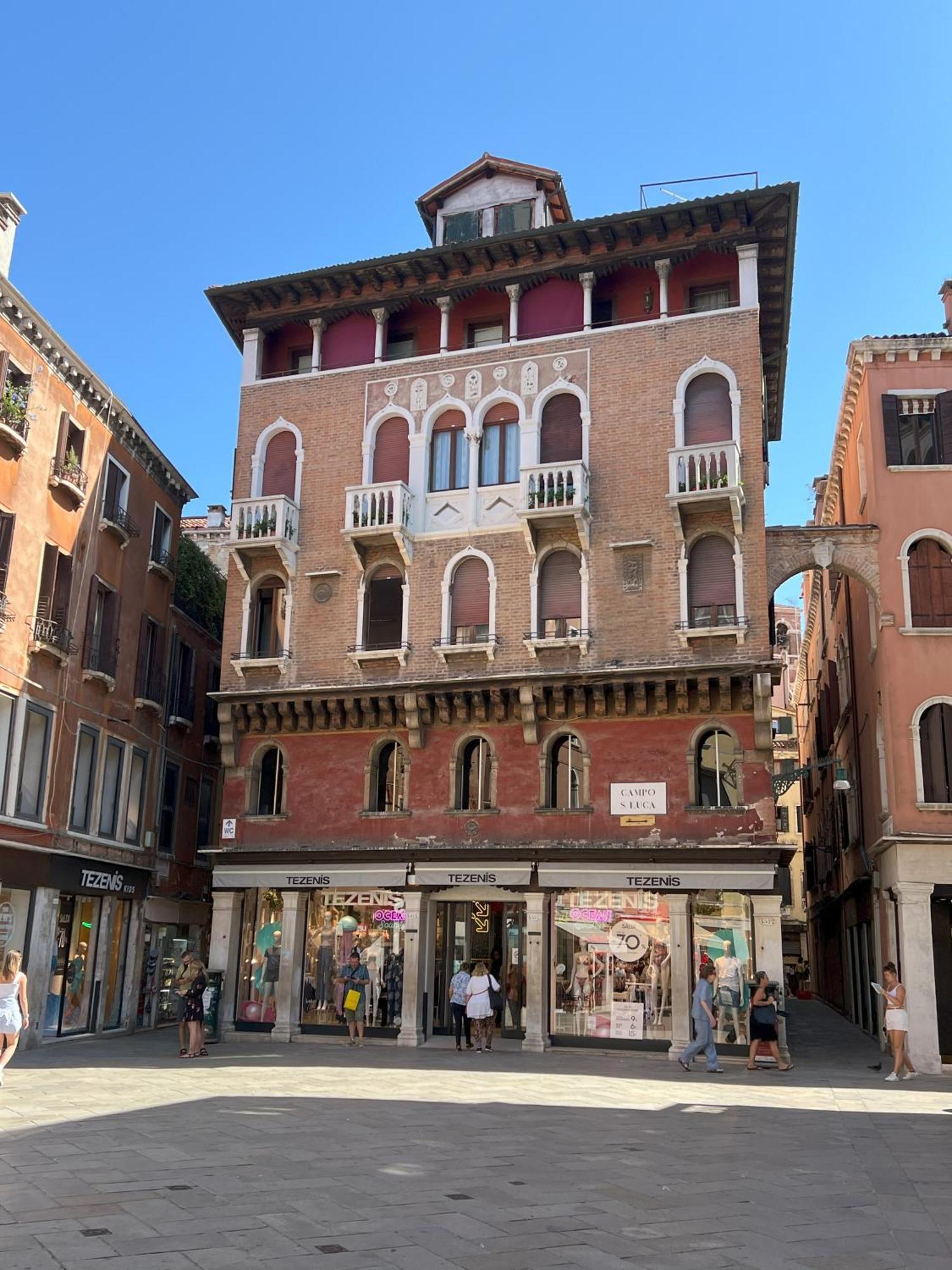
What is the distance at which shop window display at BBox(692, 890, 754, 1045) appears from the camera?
2219cm

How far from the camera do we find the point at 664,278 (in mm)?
26172

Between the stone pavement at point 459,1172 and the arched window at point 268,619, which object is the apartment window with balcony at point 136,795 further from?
the stone pavement at point 459,1172

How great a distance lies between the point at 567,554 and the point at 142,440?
11044mm

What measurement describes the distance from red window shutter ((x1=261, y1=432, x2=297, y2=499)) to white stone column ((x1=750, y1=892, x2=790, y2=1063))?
14544 mm

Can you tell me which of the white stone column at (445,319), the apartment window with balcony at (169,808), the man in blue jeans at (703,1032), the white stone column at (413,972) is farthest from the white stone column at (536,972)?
the white stone column at (445,319)

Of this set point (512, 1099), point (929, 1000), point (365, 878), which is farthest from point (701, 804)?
point (512, 1099)

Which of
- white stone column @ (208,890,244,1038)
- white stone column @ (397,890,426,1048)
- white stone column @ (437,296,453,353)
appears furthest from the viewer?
white stone column @ (437,296,453,353)

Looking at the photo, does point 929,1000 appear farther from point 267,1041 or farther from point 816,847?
point 816,847

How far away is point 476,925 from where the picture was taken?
24656 mm

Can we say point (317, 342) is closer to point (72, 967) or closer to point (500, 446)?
point (500, 446)

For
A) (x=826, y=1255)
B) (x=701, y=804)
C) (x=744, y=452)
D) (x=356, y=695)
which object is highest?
(x=744, y=452)

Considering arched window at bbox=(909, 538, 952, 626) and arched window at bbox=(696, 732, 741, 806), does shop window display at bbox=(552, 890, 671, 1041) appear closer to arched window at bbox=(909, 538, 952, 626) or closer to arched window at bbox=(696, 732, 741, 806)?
arched window at bbox=(696, 732, 741, 806)

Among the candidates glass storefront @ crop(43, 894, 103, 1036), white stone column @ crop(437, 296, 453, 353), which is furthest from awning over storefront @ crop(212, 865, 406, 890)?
white stone column @ crop(437, 296, 453, 353)

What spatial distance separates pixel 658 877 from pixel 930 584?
8277mm
